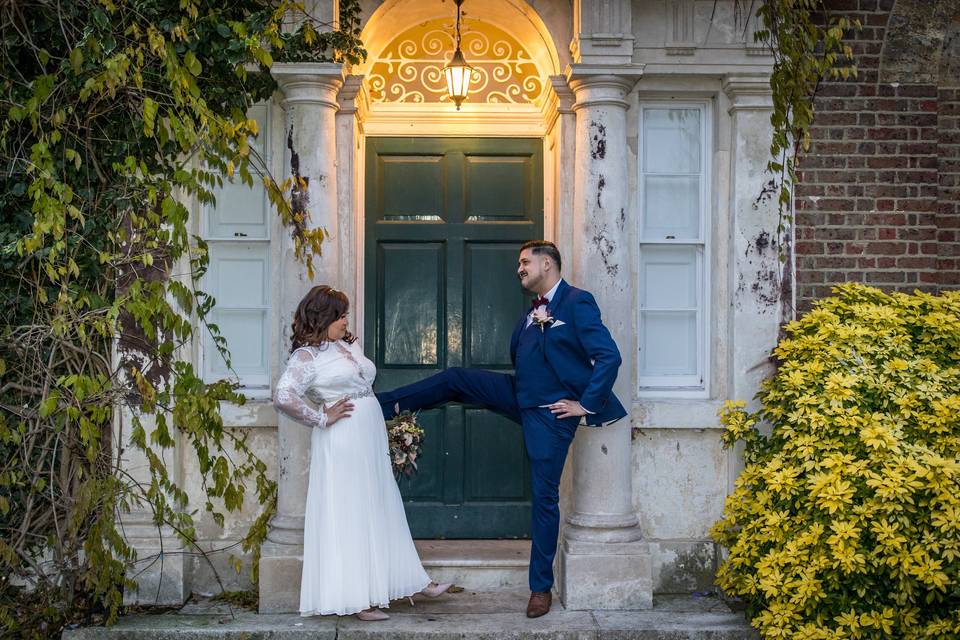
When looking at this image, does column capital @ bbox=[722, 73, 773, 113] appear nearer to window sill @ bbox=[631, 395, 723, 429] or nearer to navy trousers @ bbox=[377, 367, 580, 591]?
window sill @ bbox=[631, 395, 723, 429]

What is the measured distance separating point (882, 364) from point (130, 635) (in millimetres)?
4339

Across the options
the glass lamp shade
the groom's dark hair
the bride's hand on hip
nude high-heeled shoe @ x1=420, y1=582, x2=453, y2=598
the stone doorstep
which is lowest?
the stone doorstep

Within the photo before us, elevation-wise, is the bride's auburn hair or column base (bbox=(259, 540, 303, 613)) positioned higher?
the bride's auburn hair

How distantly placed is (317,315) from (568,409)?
4.82 ft

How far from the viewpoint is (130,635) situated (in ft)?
17.1

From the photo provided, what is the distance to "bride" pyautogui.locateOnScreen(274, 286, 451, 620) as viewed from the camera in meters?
5.23

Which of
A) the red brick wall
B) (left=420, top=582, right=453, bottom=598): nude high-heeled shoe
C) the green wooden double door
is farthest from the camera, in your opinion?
the green wooden double door

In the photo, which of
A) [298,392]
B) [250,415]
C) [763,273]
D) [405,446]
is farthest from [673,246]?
[250,415]

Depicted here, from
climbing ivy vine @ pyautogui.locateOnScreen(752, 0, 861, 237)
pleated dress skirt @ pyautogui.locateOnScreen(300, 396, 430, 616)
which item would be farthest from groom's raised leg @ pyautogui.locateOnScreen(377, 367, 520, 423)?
climbing ivy vine @ pyautogui.locateOnScreen(752, 0, 861, 237)

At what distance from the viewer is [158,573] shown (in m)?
5.80

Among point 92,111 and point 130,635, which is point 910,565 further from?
point 92,111

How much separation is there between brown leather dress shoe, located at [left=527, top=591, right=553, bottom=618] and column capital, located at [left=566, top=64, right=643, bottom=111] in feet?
9.46

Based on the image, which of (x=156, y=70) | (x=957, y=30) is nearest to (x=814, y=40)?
(x=957, y=30)

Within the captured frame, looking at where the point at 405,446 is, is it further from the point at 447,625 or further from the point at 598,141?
the point at 598,141
